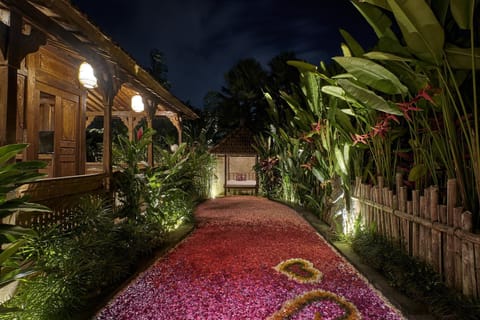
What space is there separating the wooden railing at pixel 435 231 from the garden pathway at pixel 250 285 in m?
0.57

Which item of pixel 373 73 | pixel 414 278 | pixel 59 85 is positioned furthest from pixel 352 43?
pixel 59 85

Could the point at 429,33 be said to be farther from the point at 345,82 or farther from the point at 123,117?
the point at 123,117

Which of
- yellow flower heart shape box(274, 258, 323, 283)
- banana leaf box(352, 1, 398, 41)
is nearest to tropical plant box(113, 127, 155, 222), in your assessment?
yellow flower heart shape box(274, 258, 323, 283)

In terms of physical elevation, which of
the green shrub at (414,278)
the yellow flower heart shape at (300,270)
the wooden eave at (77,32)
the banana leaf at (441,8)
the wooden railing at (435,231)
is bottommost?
the yellow flower heart shape at (300,270)

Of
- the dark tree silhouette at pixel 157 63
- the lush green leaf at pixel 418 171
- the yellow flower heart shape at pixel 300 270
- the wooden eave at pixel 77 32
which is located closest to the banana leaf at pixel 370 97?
the lush green leaf at pixel 418 171

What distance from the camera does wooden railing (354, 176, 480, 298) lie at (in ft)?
7.12

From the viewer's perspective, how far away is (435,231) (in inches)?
101

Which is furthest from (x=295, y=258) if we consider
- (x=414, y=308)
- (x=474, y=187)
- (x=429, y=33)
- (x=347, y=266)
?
(x=429, y=33)

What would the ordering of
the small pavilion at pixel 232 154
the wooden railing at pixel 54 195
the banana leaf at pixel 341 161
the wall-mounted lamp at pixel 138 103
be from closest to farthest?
1. the wooden railing at pixel 54 195
2. the banana leaf at pixel 341 161
3. the wall-mounted lamp at pixel 138 103
4. the small pavilion at pixel 232 154

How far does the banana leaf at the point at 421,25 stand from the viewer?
6.81 feet

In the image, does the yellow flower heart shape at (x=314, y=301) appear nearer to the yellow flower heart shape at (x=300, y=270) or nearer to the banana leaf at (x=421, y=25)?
the yellow flower heart shape at (x=300, y=270)

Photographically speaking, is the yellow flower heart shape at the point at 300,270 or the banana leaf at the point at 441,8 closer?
the banana leaf at the point at 441,8

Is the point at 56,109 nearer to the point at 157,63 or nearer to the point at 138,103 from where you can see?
the point at 138,103

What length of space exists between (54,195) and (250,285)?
7.06ft
